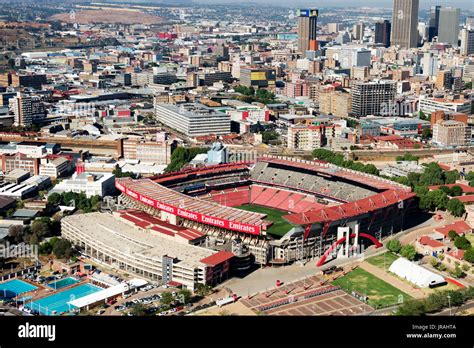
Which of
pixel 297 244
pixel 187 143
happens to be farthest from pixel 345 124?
pixel 297 244

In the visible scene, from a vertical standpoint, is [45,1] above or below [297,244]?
above

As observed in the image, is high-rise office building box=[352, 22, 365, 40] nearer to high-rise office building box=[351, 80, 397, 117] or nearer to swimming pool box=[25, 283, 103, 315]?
high-rise office building box=[351, 80, 397, 117]

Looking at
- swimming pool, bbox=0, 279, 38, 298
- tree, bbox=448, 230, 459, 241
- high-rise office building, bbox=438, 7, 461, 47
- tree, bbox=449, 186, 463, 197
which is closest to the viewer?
swimming pool, bbox=0, 279, 38, 298

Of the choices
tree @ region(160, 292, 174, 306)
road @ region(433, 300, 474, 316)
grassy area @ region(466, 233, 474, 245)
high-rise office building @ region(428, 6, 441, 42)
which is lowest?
grassy area @ region(466, 233, 474, 245)

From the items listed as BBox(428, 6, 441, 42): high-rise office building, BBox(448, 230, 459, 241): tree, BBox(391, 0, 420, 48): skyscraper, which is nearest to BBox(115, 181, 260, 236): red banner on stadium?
BBox(448, 230, 459, 241): tree

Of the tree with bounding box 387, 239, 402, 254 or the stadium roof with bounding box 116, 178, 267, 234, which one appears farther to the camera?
the tree with bounding box 387, 239, 402, 254

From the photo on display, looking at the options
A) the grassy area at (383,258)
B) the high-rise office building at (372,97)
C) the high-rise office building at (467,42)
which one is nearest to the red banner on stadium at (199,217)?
the grassy area at (383,258)
